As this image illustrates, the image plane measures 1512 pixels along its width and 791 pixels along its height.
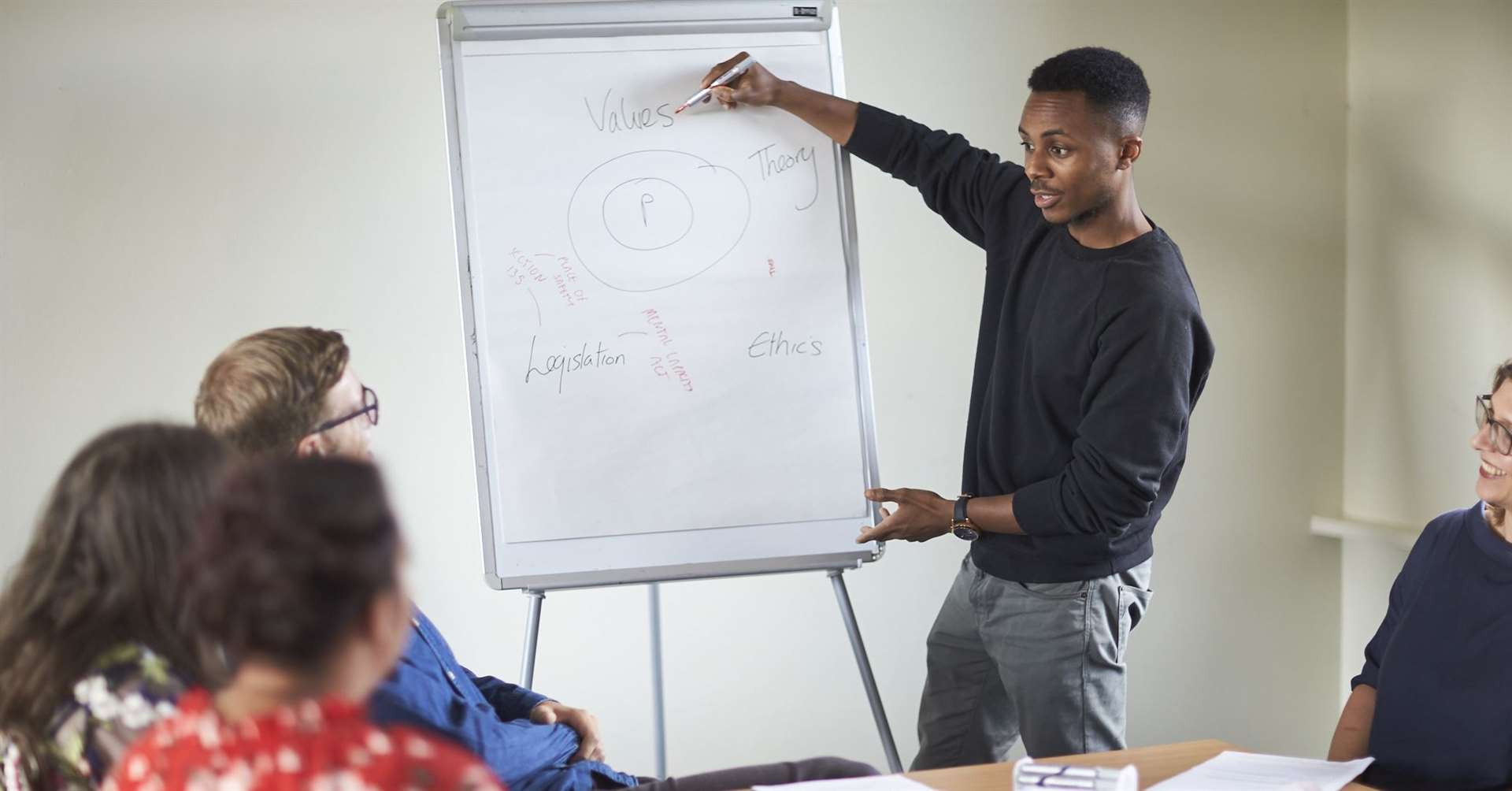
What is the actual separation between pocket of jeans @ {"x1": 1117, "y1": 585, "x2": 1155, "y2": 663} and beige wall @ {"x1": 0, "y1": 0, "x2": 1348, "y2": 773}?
1.03 m

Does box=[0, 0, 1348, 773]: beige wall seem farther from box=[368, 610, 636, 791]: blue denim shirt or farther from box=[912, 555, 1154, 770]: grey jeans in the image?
box=[368, 610, 636, 791]: blue denim shirt

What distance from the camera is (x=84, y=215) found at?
8.98ft

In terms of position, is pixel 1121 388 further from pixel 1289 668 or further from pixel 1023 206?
pixel 1289 668

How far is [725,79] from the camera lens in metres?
2.27

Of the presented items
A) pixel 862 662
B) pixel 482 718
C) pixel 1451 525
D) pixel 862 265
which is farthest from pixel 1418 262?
pixel 482 718

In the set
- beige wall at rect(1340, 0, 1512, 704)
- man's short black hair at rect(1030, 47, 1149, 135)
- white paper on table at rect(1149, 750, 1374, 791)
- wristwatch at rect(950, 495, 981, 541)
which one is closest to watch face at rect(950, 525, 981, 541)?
wristwatch at rect(950, 495, 981, 541)

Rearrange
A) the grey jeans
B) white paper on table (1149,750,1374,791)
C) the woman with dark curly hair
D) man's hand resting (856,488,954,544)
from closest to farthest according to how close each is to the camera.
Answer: the woman with dark curly hair
white paper on table (1149,750,1374,791)
the grey jeans
man's hand resting (856,488,954,544)

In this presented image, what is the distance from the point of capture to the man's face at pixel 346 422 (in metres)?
1.59

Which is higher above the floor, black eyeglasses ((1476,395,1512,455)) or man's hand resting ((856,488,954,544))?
black eyeglasses ((1476,395,1512,455))

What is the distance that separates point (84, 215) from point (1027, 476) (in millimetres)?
2076

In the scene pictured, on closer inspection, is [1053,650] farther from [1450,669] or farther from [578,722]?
[578,722]

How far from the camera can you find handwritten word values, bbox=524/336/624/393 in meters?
2.22

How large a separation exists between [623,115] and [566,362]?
0.46 meters

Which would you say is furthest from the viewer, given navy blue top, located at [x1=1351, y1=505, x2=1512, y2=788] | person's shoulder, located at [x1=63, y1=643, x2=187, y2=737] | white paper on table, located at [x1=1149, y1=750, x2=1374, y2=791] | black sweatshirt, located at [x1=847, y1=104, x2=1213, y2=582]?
black sweatshirt, located at [x1=847, y1=104, x2=1213, y2=582]
